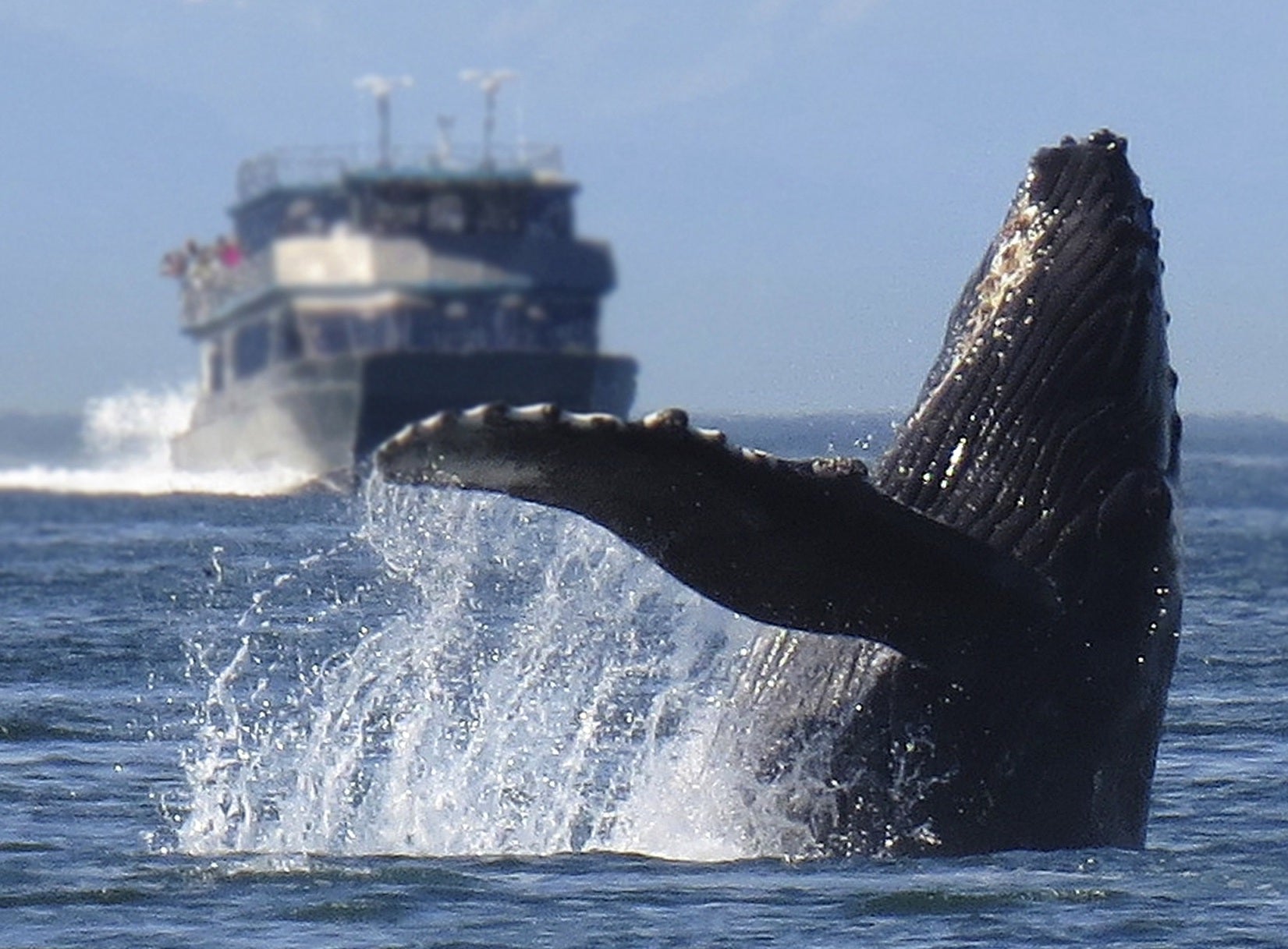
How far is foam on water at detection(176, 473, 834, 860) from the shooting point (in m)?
9.99

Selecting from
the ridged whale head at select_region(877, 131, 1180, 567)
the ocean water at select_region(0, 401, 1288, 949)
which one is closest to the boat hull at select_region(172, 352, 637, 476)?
the ocean water at select_region(0, 401, 1288, 949)

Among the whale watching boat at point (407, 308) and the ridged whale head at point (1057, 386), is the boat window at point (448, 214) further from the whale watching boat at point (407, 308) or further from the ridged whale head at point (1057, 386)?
the ridged whale head at point (1057, 386)

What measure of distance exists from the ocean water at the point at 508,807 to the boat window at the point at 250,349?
54.4 meters

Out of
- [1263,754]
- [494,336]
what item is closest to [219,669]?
[1263,754]

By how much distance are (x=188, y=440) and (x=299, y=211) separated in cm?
1112

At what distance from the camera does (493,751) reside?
43.1 feet

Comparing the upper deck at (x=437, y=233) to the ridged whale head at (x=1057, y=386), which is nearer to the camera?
the ridged whale head at (x=1057, y=386)

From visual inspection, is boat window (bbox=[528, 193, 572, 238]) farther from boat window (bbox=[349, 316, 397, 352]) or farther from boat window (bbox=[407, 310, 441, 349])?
boat window (bbox=[349, 316, 397, 352])

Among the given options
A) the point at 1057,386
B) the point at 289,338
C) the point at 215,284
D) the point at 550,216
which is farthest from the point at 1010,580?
the point at 215,284

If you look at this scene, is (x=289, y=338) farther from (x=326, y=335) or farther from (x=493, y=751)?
(x=493, y=751)

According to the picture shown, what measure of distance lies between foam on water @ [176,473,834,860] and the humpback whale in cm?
47

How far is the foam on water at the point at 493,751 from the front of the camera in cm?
999

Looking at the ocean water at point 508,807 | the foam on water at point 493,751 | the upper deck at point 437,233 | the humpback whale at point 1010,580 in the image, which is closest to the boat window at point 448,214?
the upper deck at point 437,233

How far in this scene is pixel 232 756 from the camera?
47.6 ft
